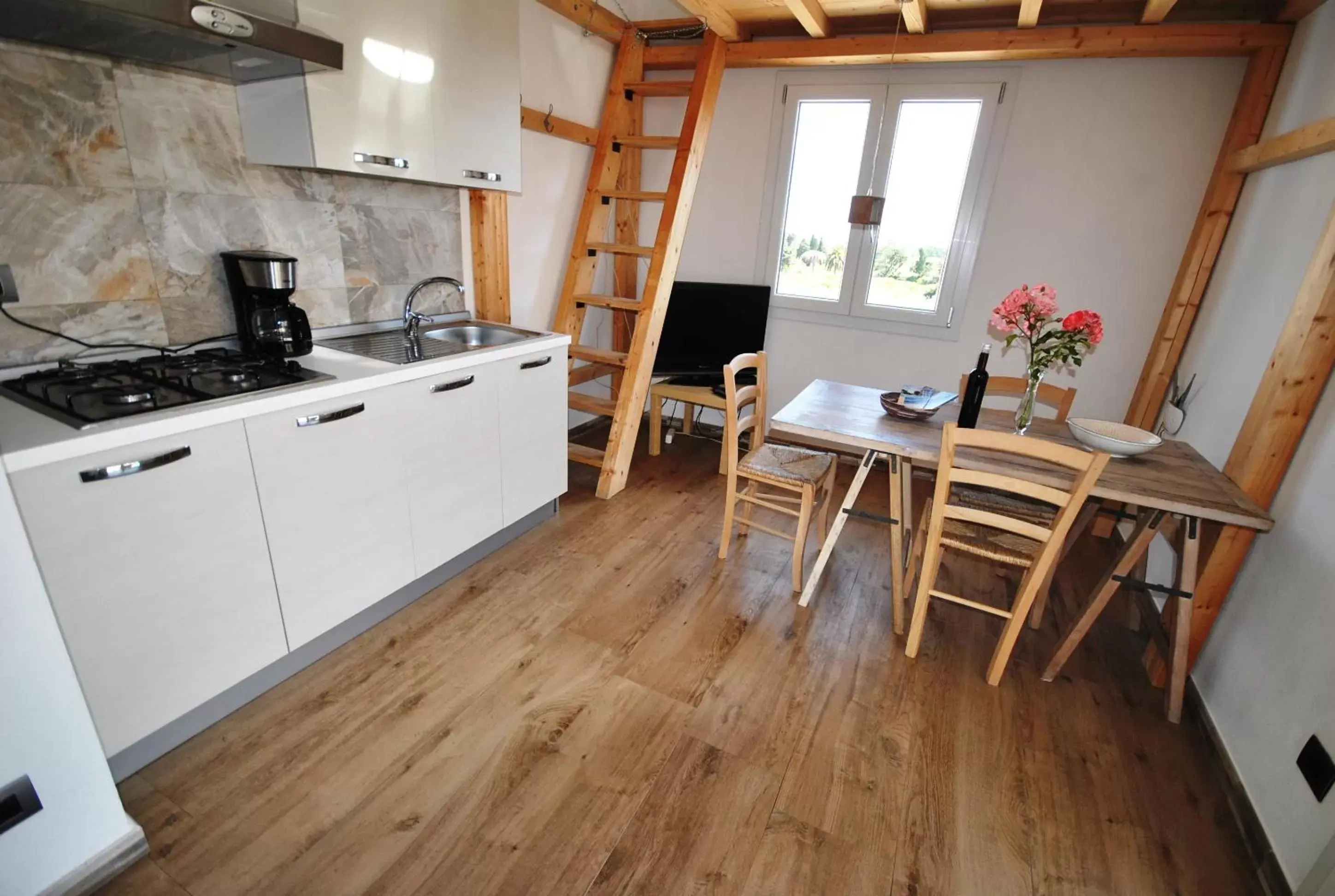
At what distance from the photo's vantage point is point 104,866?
1.29 m

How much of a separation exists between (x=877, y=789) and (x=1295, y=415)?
1651mm

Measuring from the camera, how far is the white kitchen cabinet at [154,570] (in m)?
1.24

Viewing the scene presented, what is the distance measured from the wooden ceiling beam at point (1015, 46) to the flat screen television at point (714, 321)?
1292 millimetres

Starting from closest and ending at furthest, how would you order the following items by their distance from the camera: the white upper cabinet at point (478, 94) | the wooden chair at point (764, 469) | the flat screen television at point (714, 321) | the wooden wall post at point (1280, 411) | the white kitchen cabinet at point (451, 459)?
the wooden wall post at point (1280, 411), the white kitchen cabinet at point (451, 459), the white upper cabinet at point (478, 94), the wooden chair at point (764, 469), the flat screen television at point (714, 321)

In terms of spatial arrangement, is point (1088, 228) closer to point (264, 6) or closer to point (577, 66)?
point (577, 66)

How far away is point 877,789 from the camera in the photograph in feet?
5.32

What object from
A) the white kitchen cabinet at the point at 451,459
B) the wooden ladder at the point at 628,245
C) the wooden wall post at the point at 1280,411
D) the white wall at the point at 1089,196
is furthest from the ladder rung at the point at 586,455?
the wooden wall post at the point at 1280,411

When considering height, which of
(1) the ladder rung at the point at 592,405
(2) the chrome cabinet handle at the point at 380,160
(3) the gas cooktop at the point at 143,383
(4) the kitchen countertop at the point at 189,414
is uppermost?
(2) the chrome cabinet handle at the point at 380,160

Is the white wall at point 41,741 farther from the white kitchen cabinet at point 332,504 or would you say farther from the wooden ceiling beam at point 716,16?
the wooden ceiling beam at point 716,16

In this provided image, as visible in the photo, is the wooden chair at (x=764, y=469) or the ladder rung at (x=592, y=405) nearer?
the wooden chair at (x=764, y=469)

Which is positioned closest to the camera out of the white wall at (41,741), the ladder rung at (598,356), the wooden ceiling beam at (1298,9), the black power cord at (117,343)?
the white wall at (41,741)

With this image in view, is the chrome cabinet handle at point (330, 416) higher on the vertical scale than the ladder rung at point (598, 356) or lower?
higher

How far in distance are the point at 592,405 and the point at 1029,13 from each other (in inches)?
108

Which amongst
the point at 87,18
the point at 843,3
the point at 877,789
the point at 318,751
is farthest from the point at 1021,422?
the point at 87,18
